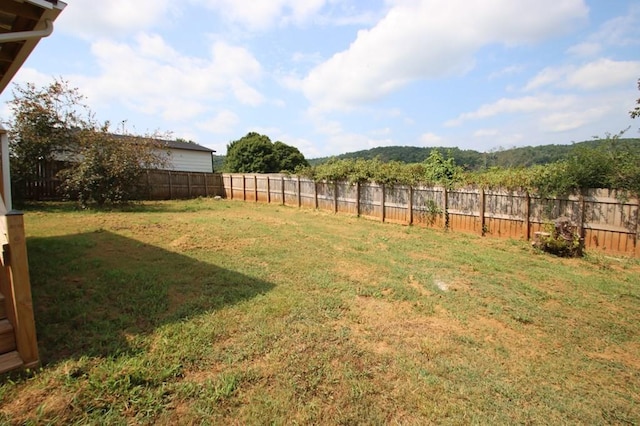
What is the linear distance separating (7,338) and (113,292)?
1434 millimetres

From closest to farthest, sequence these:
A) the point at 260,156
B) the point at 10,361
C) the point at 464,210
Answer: the point at 10,361 < the point at 464,210 < the point at 260,156

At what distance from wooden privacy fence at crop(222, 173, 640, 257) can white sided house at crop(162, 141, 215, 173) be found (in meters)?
11.4

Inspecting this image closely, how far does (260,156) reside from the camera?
116 feet

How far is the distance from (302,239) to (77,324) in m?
4.94

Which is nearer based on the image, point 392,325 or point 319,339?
point 319,339

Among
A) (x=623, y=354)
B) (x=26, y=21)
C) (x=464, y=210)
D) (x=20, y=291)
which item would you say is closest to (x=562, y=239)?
(x=464, y=210)

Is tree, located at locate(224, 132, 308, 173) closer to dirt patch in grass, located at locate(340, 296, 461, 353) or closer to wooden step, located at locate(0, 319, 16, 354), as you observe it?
dirt patch in grass, located at locate(340, 296, 461, 353)

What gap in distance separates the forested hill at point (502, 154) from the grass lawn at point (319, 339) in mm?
2854

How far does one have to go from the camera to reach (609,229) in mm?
6730

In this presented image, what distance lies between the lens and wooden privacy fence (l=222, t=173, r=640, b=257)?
6.67 m

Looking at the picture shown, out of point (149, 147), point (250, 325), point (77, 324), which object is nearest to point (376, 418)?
point (250, 325)

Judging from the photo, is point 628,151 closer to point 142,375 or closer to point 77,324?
point 142,375

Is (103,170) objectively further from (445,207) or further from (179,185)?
(445,207)

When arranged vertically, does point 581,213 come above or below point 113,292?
above
